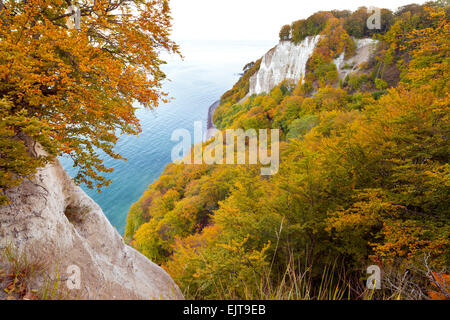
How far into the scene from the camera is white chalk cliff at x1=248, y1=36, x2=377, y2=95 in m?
44.2

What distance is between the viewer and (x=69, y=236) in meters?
4.54

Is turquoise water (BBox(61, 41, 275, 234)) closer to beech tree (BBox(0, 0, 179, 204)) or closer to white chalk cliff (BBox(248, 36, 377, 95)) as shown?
beech tree (BBox(0, 0, 179, 204))

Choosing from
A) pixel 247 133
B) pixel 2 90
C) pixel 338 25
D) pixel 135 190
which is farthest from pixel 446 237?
pixel 338 25

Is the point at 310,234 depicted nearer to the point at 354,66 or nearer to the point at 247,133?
the point at 247,133

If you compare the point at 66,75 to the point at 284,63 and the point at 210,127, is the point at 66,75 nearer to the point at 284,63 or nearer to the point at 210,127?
the point at 284,63

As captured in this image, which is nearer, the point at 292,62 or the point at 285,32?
the point at 292,62

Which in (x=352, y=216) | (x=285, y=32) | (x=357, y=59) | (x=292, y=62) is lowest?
(x=352, y=216)

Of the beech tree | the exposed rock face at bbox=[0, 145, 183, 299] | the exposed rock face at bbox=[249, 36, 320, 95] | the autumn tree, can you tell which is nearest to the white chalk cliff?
the exposed rock face at bbox=[249, 36, 320, 95]

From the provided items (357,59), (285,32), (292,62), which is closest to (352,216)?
(357,59)

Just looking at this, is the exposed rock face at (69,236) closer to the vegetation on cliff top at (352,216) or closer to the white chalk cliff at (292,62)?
the vegetation on cliff top at (352,216)

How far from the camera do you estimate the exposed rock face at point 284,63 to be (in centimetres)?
5097

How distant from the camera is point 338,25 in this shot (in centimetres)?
4828

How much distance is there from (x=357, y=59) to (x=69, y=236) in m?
58.3
